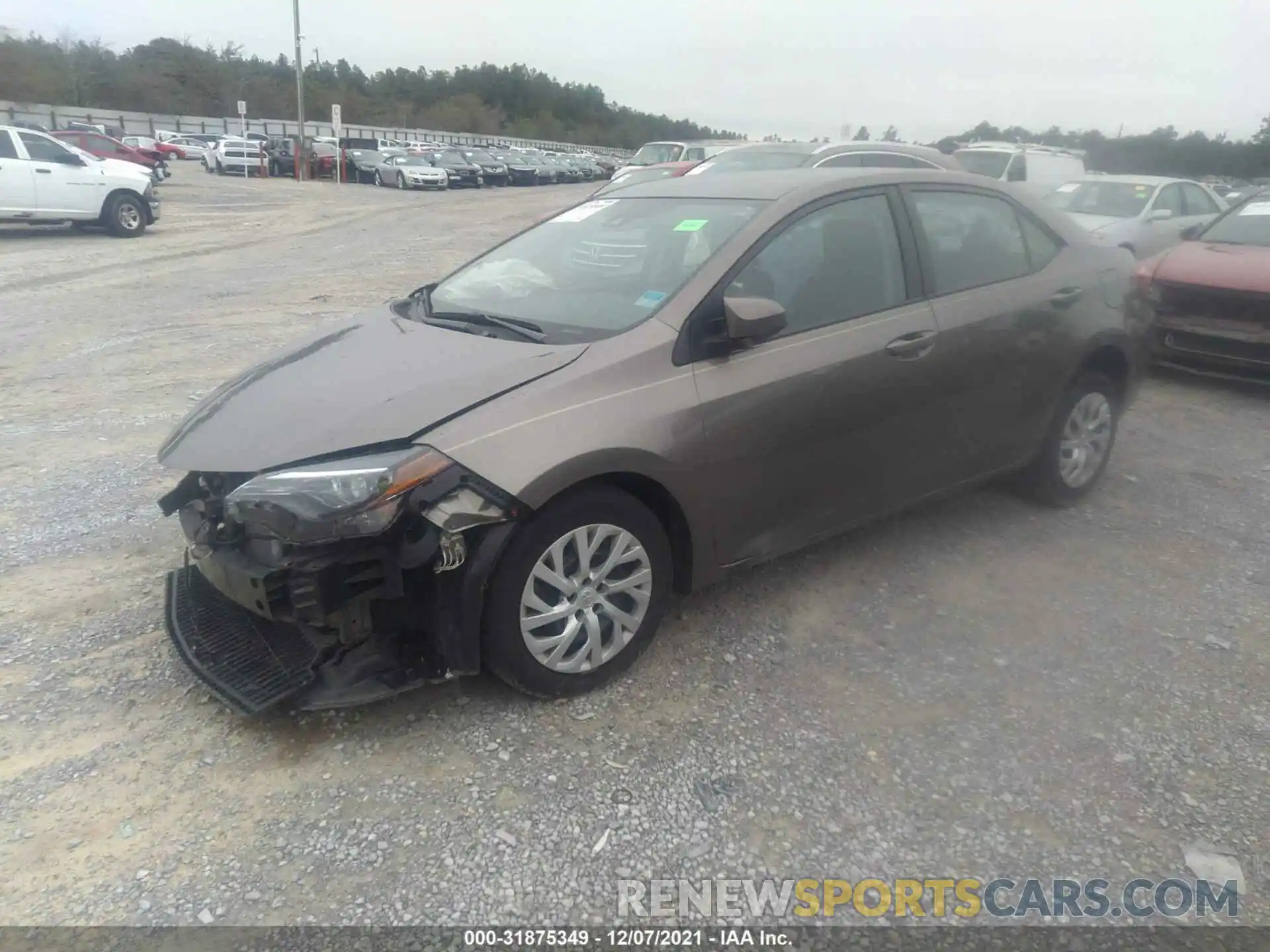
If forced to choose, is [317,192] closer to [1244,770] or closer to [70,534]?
[70,534]

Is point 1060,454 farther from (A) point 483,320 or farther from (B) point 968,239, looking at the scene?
(A) point 483,320

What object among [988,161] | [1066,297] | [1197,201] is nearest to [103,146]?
[988,161]

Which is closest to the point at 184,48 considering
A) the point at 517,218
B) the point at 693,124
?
the point at 693,124

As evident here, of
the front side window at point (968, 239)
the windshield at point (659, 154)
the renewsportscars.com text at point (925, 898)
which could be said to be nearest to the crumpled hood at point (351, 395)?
the renewsportscars.com text at point (925, 898)

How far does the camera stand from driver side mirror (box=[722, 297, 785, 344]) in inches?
124

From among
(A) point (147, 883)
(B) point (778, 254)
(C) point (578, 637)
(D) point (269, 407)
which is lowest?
(A) point (147, 883)

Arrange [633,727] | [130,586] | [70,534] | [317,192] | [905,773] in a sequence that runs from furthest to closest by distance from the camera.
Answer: [317,192], [70,534], [130,586], [633,727], [905,773]

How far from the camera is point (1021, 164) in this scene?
14.9 meters

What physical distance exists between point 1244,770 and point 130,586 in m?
4.10

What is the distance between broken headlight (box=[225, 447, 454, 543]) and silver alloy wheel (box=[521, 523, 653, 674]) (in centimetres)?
48

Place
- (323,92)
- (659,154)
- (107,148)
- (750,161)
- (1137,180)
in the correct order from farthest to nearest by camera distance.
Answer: (323,92) < (107,148) < (659,154) < (750,161) < (1137,180)

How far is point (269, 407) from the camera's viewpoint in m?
3.11

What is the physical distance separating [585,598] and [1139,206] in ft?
37.2

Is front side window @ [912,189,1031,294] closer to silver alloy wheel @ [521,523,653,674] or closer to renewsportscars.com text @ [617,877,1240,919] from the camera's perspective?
silver alloy wheel @ [521,523,653,674]
